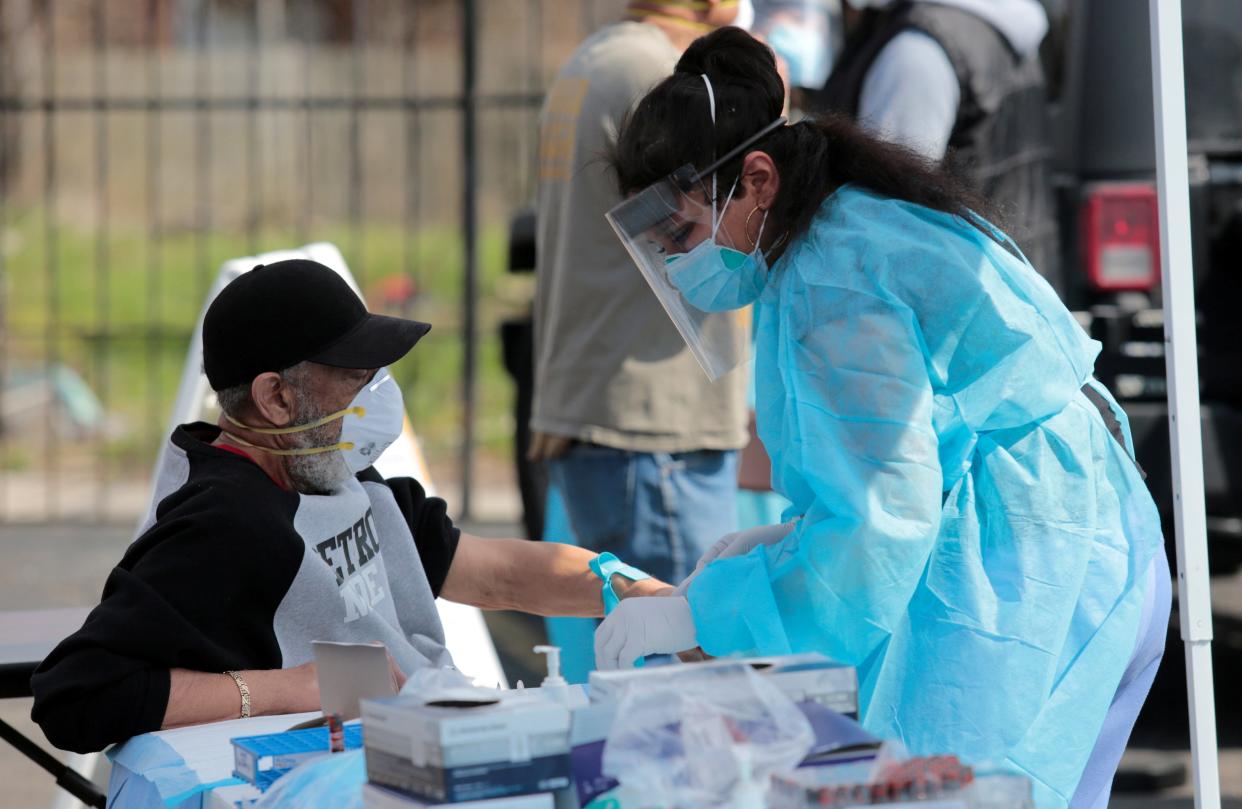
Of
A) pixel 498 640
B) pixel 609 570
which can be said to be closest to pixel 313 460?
pixel 609 570

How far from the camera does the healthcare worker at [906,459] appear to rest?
6.20 feet

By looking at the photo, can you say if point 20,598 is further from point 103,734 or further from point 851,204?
point 851,204

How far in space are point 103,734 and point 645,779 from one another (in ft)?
3.06

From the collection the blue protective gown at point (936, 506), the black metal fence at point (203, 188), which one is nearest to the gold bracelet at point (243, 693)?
the blue protective gown at point (936, 506)

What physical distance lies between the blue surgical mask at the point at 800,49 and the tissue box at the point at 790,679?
3750 mm

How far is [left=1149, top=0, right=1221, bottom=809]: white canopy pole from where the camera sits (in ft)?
7.53

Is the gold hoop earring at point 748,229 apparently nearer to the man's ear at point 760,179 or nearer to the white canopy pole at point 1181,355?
the man's ear at point 760,179

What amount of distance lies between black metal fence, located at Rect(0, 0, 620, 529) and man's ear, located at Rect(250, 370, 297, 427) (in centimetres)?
493

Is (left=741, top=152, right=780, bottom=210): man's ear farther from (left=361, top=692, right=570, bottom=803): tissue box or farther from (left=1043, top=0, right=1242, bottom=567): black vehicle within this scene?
(left=1043, top=0, right=1242, bottom=567): black vehicle

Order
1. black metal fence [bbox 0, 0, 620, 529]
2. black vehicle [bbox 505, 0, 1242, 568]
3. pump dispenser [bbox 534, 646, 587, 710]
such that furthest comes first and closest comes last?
black metal fence [bbox 0, 0, 620, 529] < black vehicle [bbox 505, 0, 1242, 568] < pump dispenser [bbox 534, 646, 587, 710]

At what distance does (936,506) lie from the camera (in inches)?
74.2

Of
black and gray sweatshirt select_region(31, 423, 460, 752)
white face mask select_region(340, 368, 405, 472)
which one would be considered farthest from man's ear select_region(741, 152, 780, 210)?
black and gray sweatshirt select_region(31, 423, 460, 752)

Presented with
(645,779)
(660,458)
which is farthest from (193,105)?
(645,779)

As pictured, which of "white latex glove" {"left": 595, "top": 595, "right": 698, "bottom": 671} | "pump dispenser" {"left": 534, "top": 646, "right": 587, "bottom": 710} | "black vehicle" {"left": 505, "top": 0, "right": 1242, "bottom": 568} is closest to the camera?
"pump dispenser" {"left": 534, "top": 646, "right": 587, "bottom": 710}
